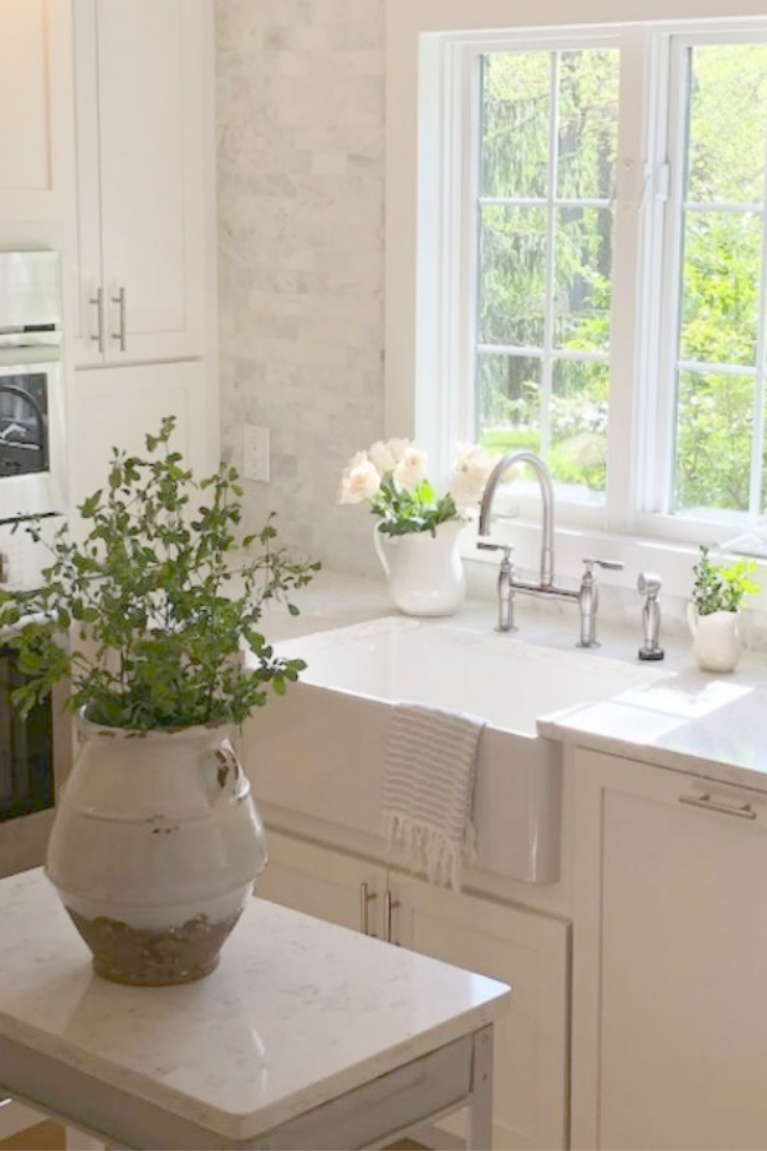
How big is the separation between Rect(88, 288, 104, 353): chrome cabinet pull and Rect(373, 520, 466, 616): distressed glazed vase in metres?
0.79

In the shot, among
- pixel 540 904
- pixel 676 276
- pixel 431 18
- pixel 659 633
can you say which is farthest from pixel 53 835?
pixel 431 18

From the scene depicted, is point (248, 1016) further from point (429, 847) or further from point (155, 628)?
point (429, 847)

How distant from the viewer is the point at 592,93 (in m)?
3.85

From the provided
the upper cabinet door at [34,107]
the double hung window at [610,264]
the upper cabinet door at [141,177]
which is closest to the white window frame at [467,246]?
the double hung window at [610,264]

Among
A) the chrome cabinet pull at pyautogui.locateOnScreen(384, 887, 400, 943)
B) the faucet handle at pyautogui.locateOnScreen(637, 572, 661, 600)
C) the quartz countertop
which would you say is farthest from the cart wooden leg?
the faucet handle at pyautogui.locateOnScreen(637, 572, 661, 600)

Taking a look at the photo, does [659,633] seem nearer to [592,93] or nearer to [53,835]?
[592,93]

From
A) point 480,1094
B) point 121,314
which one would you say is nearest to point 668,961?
point 480,1094

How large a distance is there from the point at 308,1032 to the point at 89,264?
261 centimetres

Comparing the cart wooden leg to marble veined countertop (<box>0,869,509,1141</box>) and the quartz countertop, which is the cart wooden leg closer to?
marble veined countertop (<box>0,869,509,1141</box>)

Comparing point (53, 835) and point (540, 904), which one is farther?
point (540, 904)

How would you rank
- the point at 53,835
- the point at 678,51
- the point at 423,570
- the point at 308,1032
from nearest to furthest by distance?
the point at 308,1032 → the point at 53,835 → the point at 678,51 → the point at 423,570

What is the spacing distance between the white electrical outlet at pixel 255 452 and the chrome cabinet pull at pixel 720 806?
1774 mm

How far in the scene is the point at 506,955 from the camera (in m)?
3.27

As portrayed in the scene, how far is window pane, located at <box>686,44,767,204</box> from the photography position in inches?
142
